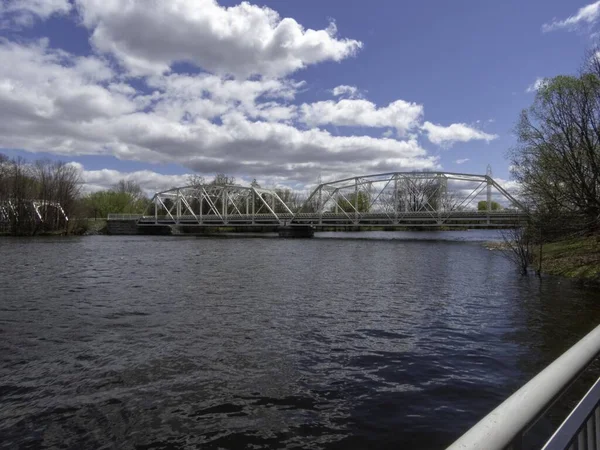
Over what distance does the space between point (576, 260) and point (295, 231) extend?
265ft

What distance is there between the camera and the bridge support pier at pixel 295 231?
107125 millimetres

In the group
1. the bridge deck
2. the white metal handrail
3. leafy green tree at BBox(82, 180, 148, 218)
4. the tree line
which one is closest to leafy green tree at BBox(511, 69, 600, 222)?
the tree line

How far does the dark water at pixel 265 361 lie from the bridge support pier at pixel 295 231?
274ft

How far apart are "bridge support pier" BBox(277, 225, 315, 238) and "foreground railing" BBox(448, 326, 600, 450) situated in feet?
341

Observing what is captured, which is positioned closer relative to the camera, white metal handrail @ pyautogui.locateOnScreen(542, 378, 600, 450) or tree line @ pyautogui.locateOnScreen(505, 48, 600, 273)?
white metal handrail @ pyautogui.locateOnScreen(542, 378, 600, 450)

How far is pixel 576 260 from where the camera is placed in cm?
3100

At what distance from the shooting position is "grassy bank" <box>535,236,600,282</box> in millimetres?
27016

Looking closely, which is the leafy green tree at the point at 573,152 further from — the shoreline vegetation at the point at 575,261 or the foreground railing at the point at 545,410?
the foreground railing at the point at 545,410

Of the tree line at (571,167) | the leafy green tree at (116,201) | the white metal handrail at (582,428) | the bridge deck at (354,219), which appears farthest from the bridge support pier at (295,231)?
the white metal handrail at (582,428)

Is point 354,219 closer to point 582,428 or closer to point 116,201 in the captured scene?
point 116,201

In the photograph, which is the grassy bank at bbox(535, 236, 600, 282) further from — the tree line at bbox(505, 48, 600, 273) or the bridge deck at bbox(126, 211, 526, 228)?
the bridge deck at bbox(126, 211, 526, 228)

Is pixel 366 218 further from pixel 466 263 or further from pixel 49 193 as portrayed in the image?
pixel 49 193

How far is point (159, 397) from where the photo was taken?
908cm

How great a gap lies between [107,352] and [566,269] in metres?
30.2
